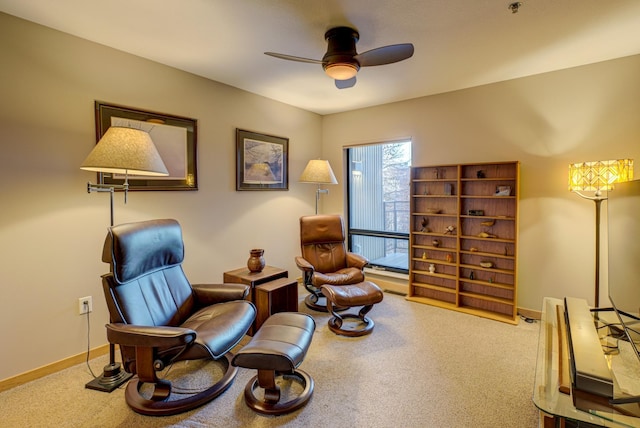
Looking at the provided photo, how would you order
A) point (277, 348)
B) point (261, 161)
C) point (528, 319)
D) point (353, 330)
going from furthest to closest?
point (261, 161) → point (528, 319) → point (353, 330) → point (277, 348)

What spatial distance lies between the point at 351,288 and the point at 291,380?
1069 mm

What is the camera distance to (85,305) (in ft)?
7.92

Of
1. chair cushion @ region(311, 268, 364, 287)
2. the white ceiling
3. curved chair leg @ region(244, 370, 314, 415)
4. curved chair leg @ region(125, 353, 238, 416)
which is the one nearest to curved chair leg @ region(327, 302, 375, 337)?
chair cushion @ region(311, 268, 364, 287)

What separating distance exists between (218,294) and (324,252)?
1.49 m

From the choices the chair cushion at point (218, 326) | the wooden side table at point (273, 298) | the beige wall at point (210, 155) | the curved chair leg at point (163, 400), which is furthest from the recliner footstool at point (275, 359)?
the beige wall at point (210, 155)

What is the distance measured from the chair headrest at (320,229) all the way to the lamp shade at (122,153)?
74.6 inches

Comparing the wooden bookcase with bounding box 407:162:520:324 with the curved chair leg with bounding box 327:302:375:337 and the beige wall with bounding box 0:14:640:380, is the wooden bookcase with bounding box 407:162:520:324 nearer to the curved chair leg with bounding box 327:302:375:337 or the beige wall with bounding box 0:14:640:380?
the beige wall with bounding box 0:14:640:380

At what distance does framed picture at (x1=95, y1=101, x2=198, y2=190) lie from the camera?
2.46 metres

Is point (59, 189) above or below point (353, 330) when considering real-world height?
above

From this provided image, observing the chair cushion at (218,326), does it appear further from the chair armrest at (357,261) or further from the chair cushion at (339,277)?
the chair armrest at (357,261)

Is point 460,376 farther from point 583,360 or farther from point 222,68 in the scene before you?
point 222,68

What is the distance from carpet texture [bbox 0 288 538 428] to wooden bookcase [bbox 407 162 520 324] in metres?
0.59

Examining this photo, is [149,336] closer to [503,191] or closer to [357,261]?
[357,261]

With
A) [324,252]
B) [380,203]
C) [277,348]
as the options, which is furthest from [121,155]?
[380,203]
